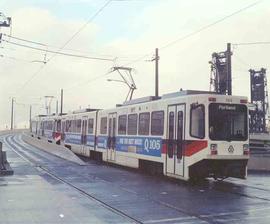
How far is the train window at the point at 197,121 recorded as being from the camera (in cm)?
1809

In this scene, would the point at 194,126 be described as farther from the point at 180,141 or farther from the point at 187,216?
the point at 187,216

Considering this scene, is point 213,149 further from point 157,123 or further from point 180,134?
point 157,123

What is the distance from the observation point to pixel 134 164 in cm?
2394

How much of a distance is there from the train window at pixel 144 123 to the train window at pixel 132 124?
676mm

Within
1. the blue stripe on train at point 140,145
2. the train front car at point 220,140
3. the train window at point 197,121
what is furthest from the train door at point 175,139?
the blue stripe on train at point 140,145

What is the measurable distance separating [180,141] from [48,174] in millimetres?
6142

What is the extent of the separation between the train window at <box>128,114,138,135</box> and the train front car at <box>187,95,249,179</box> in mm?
5669

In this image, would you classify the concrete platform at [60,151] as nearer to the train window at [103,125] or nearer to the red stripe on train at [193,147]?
the train window at [103,125]

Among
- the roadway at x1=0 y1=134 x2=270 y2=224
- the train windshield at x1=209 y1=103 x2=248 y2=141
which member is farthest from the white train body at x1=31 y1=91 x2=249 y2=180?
the roadway at x1=0 y1=134 x2=270 y2=224

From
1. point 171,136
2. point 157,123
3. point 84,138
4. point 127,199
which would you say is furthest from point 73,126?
point 127,199

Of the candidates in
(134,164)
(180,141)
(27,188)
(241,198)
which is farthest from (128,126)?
(241,198)

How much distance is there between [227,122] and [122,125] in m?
8.26

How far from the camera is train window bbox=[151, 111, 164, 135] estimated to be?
67.5ft

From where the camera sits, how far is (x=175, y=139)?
19219mm
